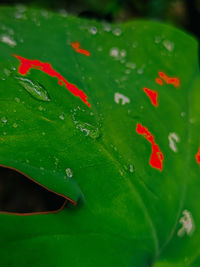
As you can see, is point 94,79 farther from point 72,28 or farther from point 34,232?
point 34,232

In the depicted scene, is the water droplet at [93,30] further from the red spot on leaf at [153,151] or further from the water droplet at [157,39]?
the red spot on leaf at [153,151]

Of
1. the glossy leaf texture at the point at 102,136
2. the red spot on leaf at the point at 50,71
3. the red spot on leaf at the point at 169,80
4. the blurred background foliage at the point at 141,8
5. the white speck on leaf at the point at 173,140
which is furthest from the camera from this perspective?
the blurred background foliage at the point at 141,8

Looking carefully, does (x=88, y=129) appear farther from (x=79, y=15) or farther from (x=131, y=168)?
(x=79, y=15)

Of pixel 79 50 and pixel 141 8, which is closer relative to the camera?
pixel 79 50

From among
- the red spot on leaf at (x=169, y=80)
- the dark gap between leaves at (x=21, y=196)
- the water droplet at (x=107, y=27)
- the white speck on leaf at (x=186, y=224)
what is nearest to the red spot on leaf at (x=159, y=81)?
the red spot on leaf at (x=169, y=80)

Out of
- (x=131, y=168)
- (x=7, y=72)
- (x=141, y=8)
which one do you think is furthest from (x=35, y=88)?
(x=141, y=8)

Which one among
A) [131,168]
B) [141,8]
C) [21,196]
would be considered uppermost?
[131,168]
